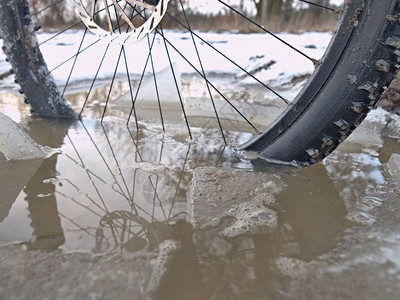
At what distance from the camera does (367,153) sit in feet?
5.19

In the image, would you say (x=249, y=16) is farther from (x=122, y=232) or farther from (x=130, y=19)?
(x=122, y=232)

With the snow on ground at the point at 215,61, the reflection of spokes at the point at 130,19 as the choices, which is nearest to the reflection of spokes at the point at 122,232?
the reflection of spokes at the point at 130,19

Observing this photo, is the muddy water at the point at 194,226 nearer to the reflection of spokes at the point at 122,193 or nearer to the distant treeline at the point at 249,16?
the reflection of spokes at the point at 122,193

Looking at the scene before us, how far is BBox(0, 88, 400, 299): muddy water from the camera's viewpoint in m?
0.78

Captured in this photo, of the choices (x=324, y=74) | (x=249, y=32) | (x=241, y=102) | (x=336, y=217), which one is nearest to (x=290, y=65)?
(x=241, y=102)

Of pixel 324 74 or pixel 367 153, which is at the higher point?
pixel 324 74

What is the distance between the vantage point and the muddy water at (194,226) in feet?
2.57

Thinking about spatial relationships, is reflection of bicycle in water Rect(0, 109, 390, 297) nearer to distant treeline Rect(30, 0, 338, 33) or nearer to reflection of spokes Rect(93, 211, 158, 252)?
reflection of spokes Rect(93, 211, 158, 252)

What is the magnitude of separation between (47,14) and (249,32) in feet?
24.4

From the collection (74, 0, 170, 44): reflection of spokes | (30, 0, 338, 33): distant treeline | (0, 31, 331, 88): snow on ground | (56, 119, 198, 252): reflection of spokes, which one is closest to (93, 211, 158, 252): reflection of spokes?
(56, 119, 198, 252): reflection of spokes

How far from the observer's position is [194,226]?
996 mm

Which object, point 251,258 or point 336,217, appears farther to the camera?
point 336,217

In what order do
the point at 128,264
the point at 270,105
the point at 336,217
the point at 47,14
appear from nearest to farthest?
the point at 128,264, the point at 336,217, the point at 270,105, the point at 47,14

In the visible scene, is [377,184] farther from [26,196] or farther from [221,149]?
[26,196]
